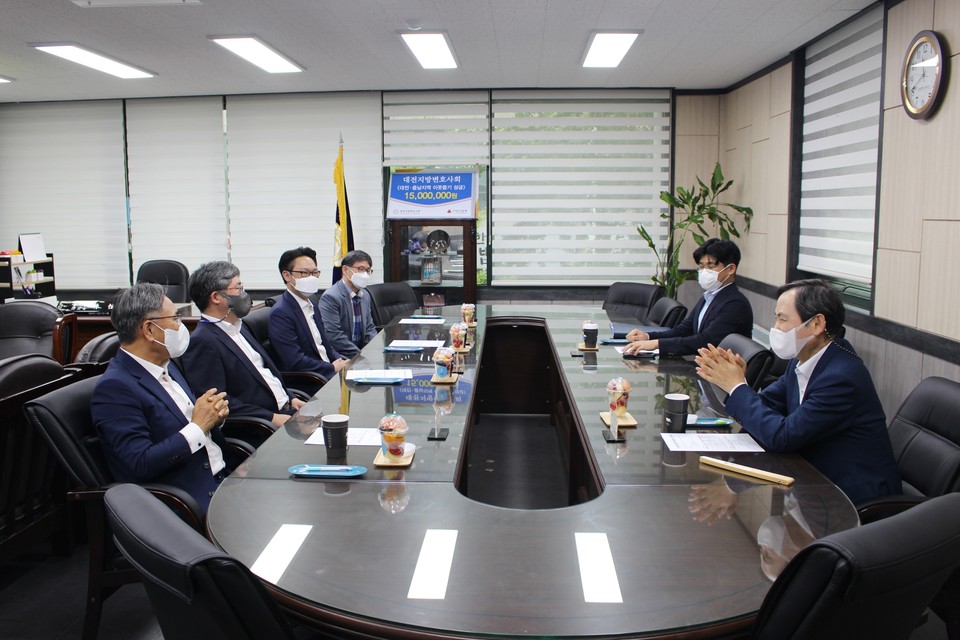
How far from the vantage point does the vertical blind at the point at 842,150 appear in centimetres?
499

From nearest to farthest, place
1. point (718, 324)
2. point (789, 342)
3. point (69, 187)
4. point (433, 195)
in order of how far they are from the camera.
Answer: point (789, 342), point (718, 324), point (433, 195), point (69, 187)

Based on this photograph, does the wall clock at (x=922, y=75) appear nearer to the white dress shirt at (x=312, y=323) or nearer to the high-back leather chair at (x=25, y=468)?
the white dress shirt at (x=312, y=323)

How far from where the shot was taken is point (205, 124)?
8312mm

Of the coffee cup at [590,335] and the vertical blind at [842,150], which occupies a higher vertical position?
the vertical blind at [842,150]

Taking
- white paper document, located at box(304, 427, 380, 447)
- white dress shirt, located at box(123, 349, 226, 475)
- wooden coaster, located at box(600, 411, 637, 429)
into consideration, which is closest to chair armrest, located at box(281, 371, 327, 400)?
white dress shirt, located at box(123, 349, 226, 475)

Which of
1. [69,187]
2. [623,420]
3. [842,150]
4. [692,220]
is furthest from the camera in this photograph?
[69,187]

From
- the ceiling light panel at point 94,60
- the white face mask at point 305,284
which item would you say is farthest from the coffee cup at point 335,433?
the ceiling light panel at point 94,60

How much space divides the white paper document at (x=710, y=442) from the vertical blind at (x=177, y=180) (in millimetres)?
7086

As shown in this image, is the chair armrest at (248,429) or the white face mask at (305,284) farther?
the white face mask at (305,284)

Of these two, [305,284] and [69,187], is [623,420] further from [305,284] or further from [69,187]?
[69,187]

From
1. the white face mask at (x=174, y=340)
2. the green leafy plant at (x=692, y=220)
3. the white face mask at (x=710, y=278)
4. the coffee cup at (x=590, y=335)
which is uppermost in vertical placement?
the green leafy plant at (x=692, y=220)

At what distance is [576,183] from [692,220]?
4.62ft

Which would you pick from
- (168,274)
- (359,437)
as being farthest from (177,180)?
(359,437)

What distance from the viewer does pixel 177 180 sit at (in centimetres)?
848
